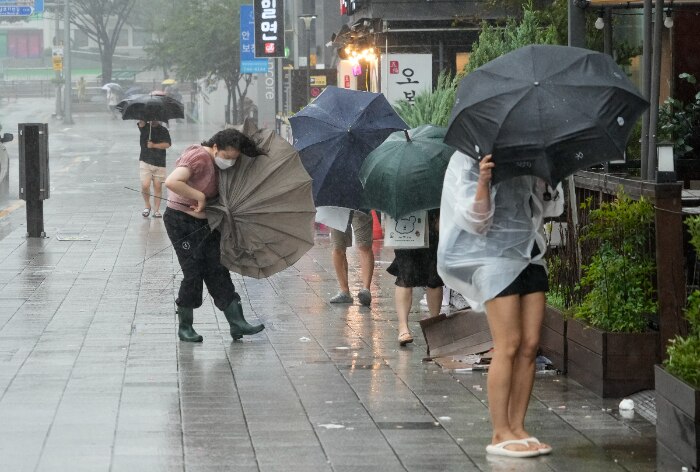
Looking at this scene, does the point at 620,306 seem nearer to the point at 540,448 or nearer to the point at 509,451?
the point at 540,448

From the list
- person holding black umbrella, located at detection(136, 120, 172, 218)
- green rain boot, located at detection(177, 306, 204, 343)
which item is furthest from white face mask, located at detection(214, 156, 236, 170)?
person holding black umbrella, located at detection(136, 120, 172, 218)

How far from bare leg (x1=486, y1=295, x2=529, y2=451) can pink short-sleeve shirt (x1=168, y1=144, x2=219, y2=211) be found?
375cm

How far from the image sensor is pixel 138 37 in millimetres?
110625

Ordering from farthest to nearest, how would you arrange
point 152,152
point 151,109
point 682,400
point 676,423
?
1. point 152,152
2. point 151,109
3. point 676,423
4. point 682,400

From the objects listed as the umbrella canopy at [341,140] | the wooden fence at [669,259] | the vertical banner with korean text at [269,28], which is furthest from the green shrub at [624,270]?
the vertical banner with korean text at [269,28]

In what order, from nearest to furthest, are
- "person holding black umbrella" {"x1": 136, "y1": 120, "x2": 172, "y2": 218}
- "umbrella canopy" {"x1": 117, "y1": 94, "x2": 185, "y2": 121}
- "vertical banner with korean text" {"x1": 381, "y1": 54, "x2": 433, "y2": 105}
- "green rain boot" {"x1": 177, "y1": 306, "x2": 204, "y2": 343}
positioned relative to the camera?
"green rain boot" {"x1": 177, "y1": 306, "x2": 204, "y2": 343}, "umbrella canopy" {"x1": 117, "y1": 94, "x2": 185, "y2": 121}, "person holding black umbrella" {"x1": 136, "y1": 120, "x2": 172, "y2": 218}, "vertical banner with korean text" {"x1": 381, "y1": 54, "x2": 433, "y2": 105}

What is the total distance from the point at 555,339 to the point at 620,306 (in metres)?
0.94

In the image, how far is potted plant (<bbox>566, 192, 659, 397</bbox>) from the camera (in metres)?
8.04

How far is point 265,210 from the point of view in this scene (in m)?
10.4

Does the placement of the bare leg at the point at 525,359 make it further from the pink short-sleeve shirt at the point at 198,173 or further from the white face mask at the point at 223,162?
the pink short-sleeve shirt at the point at 198,173

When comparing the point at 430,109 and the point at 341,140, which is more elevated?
the point at 430,109

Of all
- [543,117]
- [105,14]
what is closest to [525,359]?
[543,117]

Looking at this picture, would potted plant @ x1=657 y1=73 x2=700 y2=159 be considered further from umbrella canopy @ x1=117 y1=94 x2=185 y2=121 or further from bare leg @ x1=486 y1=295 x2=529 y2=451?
umbrella canopy @ x1=117 y1=94 x2=185 y2=121

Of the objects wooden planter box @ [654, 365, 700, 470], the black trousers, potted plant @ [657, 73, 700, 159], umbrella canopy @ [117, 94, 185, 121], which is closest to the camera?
wooden planter box @ [654, 365, 700, 470]
